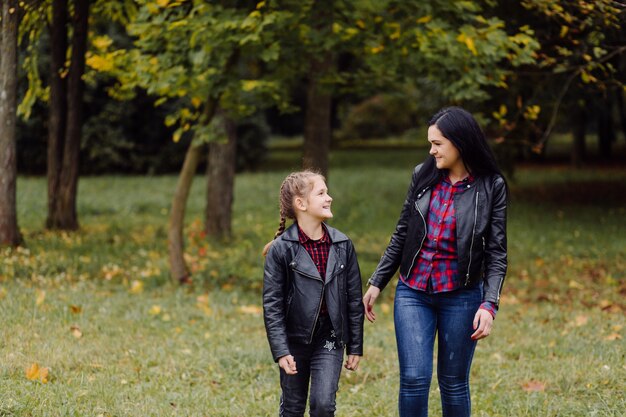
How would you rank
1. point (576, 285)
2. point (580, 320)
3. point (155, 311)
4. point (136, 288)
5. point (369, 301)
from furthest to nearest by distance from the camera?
point (576, 285)
point (136, 288)
point (580, 320)
point (155, 311)
point (369, 301)

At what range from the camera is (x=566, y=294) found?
30.2 ft

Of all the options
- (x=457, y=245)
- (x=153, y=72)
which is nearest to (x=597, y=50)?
(x=153, y=72)

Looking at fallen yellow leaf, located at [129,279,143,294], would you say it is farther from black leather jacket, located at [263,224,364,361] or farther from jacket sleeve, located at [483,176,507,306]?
jacket sleeve, located at [483,176,507,306]

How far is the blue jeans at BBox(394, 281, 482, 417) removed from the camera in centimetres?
385

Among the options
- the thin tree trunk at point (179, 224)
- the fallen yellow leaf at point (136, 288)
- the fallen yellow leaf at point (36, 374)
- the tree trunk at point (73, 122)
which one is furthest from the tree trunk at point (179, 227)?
the fallen yellow leaf at point (36, 374)

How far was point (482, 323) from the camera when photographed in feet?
12.0

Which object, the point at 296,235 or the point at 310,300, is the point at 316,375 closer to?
the point at 310,300

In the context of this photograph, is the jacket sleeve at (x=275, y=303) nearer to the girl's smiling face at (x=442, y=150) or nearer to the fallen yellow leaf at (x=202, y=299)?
the girl's smiling face at (x=442, y=150)

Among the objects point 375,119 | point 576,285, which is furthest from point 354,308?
point 375,119

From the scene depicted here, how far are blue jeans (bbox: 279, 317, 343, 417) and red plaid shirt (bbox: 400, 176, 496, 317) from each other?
1.68 feet

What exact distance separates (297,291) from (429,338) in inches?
29.0

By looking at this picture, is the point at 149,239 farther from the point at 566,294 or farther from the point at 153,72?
the point at 566,294

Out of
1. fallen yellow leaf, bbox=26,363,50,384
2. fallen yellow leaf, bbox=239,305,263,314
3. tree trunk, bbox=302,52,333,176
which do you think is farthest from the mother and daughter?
tree trunk, bbox=302,52,333,176

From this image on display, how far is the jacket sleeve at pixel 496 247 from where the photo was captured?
3.73 meters
